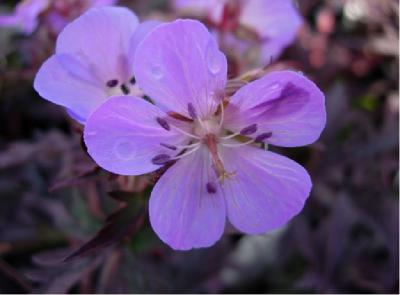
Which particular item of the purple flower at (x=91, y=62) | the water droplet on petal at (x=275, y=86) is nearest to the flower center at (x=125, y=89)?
the purple flower at (x=91, y=62)

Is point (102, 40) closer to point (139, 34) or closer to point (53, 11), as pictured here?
point (139, 34)

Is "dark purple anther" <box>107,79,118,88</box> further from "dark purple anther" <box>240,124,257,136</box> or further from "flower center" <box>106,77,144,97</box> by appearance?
"dark purple anther" <box>240,124,257,136</box>

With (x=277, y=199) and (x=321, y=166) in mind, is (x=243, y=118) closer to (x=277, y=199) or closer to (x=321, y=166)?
(x=277, y=199)

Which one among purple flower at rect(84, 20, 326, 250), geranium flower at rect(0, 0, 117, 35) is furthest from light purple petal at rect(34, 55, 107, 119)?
geranium flower at rect(0, 0, 117, 35)

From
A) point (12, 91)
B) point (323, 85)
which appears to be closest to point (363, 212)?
point (323, 85)

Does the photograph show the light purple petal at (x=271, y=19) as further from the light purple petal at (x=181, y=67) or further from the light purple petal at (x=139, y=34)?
the light purple petal at (x=181, y=67)

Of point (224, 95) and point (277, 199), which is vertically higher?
point (224, 95)

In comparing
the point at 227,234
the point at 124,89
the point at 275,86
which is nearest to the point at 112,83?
the point at 124,89
